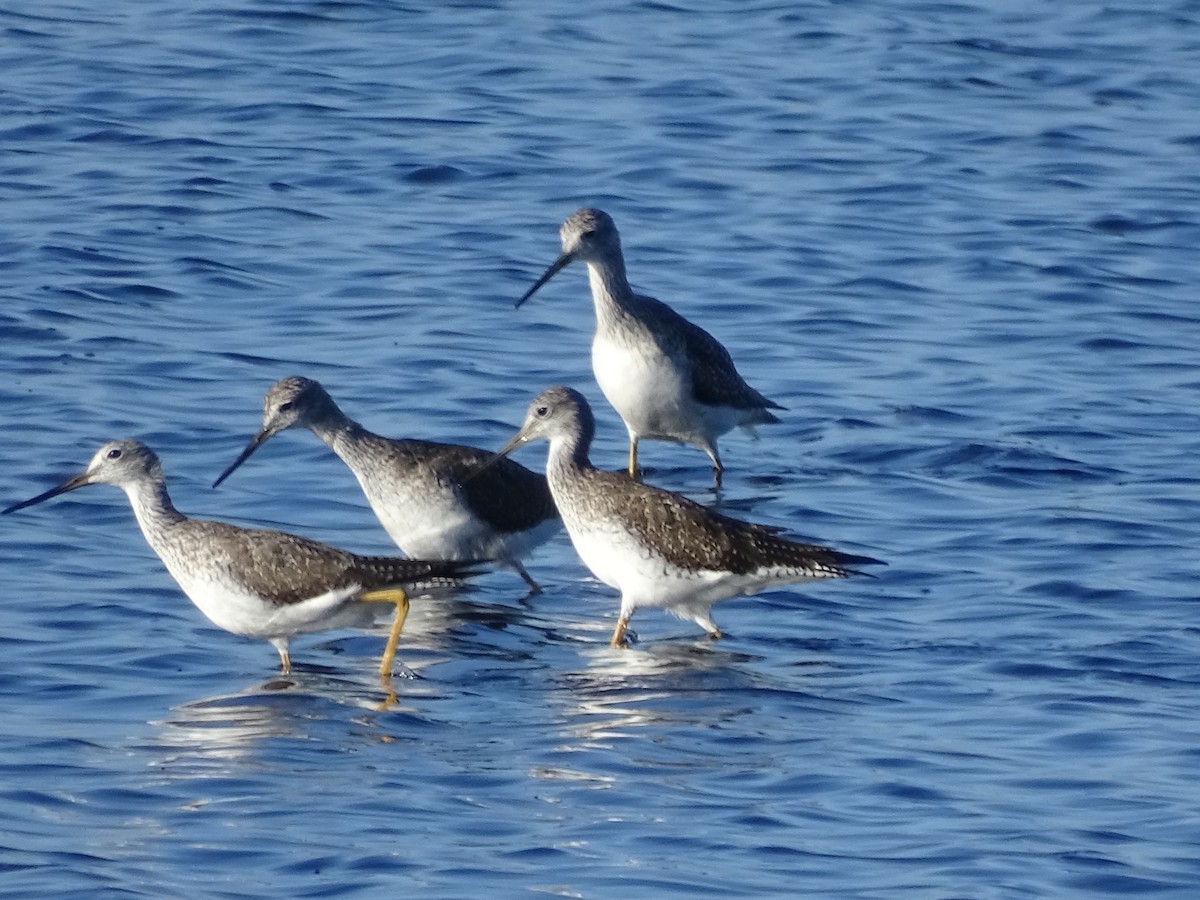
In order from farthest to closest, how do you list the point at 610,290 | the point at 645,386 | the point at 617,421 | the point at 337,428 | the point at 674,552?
1. the point at 617,421
2. the point at 610,290
3. the point at 645,386
4. the point at 337,428
5. the point at 674,552

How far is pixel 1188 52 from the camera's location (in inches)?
984

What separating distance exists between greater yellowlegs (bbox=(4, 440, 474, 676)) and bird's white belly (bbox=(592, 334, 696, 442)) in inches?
133

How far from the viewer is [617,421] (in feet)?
54.0

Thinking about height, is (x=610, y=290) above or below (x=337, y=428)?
above

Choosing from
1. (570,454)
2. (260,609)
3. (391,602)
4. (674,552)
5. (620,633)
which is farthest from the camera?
(570,454)

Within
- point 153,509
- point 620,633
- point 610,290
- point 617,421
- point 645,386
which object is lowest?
point 617,421

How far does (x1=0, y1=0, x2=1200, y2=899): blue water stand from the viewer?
9.21 metres

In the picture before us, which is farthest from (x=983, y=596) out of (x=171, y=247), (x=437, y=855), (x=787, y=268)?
(x=171, y=247)

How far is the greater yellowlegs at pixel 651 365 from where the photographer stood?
48.2 feet

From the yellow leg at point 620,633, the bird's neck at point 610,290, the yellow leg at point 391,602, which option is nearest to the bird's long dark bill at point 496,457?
the yellow leg at point 620,633

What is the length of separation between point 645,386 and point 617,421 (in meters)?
1.85

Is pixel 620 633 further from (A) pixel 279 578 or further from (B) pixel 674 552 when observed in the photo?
(A) pixel 279 578

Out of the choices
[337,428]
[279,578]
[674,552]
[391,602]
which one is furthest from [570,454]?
[279,578]

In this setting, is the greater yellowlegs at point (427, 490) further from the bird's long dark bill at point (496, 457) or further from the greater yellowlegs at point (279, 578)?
the greater yellowlegs at point (279, 578)
